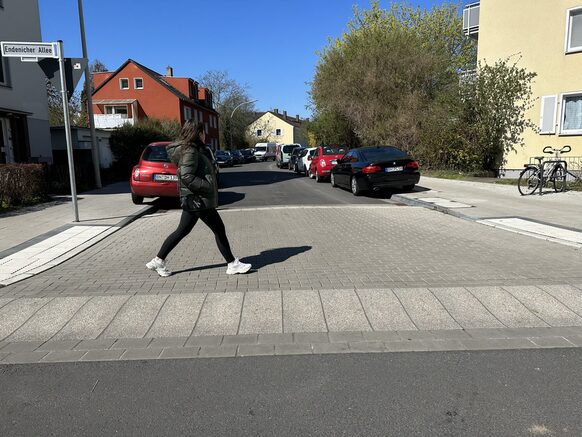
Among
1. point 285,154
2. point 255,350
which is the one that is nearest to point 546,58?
point 255,350

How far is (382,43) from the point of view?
25.1 meters

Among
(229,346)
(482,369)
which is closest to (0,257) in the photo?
(229,346)

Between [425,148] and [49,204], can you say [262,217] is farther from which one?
[425,148]

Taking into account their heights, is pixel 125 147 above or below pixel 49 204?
above

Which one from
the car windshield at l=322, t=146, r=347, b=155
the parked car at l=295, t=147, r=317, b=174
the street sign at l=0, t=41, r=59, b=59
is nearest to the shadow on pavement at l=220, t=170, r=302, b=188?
the parked car at l=295, t=147, r=317, b=174

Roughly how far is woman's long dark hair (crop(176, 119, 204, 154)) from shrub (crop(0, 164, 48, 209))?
25.6ft

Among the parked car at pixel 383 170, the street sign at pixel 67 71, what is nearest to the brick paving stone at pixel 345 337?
the street sign at pixel 67 71

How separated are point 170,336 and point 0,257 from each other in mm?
3974

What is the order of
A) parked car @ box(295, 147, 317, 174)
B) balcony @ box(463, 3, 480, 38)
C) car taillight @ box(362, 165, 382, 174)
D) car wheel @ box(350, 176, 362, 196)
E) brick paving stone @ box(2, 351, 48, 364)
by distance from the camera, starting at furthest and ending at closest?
parked car @ box(295, 147, 317, 174)
balcony @ box(463, 3, 480, 38)
car wheel @ box(350, 176, 362, 196)
car taillight @ box(362, 165, 382, 174)
brick paving stone @ box(2, 351, 48, 364)

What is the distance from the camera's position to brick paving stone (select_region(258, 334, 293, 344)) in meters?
3.85

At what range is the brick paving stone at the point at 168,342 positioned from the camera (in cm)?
382

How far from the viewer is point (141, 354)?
3666 mm

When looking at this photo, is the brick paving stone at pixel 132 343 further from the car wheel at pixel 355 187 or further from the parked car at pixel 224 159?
the parked car at pixel 224 159

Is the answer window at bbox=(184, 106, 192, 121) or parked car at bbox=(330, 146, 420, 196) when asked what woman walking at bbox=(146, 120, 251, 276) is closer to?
parked car at bbox=(330, 146, 420, 196)
